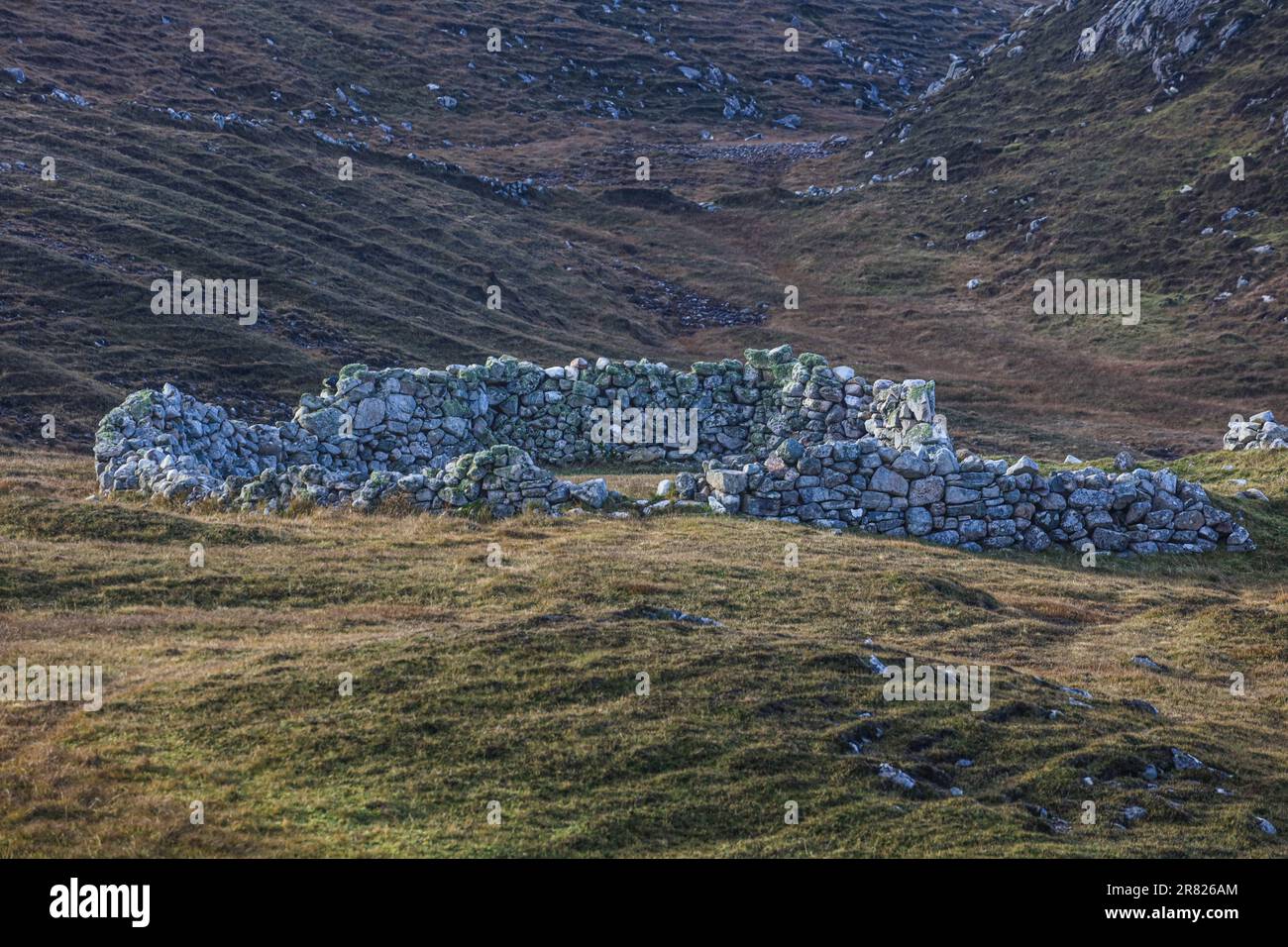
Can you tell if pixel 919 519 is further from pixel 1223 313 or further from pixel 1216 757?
pixel 1223 313

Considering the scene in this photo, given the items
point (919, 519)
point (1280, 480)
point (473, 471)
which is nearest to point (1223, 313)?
point (1280, 480)

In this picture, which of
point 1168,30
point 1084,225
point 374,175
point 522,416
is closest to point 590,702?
point 522,416

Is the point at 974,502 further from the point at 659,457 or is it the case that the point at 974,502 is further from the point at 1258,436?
the point at 1258,436

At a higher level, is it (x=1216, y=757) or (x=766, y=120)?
(x=766, y=120)

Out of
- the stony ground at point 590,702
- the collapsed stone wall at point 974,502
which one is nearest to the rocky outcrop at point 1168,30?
the collapsed stone wall at point 974,502

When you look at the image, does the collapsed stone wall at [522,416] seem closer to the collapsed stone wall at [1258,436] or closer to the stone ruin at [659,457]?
the stone ruin at [659,457]
